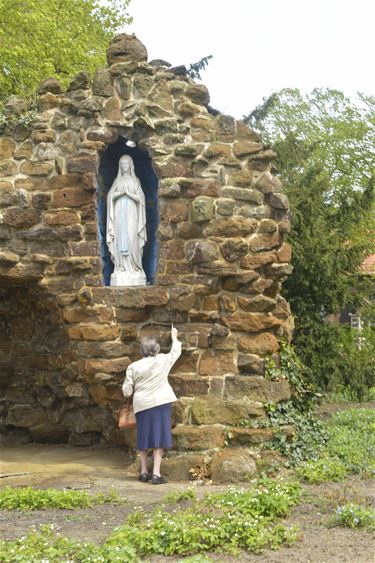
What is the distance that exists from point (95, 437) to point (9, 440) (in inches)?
56.6

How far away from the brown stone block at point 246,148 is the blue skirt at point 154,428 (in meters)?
3.18

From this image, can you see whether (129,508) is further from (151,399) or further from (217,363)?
(217,363)

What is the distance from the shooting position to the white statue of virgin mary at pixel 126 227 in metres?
8.48

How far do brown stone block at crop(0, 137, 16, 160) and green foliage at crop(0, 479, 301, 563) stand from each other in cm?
477

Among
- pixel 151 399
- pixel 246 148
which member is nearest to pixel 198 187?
pixel 246 148

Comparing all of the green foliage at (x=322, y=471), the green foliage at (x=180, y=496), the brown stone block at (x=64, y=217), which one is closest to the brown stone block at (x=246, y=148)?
the brown stone block at (x=64, y=217)

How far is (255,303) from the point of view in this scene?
834 centimetres

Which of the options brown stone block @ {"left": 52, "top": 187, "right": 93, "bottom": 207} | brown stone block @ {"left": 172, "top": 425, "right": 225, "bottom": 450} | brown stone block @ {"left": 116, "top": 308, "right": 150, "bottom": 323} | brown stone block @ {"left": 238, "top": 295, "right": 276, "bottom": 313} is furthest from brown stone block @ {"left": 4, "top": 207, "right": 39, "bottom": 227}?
brown stone block @ {"left": 172, "top": 425, "right": 225, "bottom": 450}

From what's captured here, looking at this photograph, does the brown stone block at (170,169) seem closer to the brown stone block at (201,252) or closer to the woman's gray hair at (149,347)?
the brown stone block at (201,252)

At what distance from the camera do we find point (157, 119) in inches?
337

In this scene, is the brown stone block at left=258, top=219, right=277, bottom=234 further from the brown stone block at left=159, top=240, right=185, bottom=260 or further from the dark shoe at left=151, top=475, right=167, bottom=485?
the dark shoe at left=151, top=475, right=167, bottom=485

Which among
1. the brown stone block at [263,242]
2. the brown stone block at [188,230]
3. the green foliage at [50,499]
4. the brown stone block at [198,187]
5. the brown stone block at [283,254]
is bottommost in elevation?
the green foliage at [50,499]

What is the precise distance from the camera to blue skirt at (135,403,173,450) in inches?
295

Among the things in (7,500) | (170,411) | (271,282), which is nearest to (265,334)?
(271,282)
